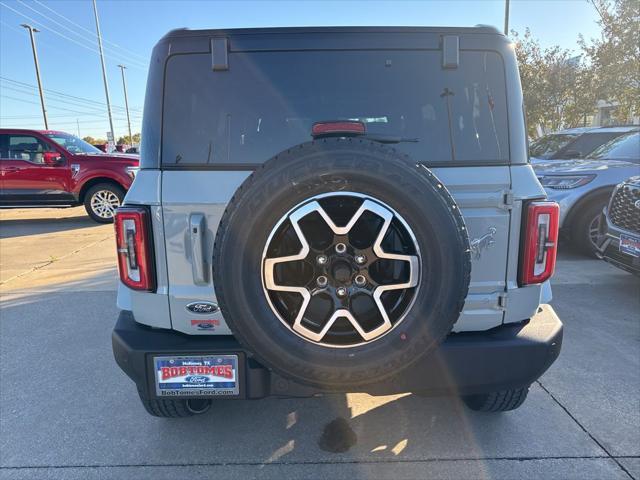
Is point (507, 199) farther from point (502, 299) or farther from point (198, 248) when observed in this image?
point (198, 248)

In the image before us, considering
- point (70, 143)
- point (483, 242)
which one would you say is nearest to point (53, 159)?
point (70, 143)

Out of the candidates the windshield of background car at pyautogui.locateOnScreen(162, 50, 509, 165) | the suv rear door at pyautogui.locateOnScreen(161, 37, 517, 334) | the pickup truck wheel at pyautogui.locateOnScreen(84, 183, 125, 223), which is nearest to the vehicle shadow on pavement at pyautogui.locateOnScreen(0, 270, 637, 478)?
the suv rear door at pyautogui.locateOnScreen(161, 37, 517, 334)

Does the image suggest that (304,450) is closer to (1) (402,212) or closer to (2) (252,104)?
(1) (402,212)

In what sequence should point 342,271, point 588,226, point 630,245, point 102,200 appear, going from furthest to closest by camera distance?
point 102,200 < point 588,226 < point 630,245 < point 342,271

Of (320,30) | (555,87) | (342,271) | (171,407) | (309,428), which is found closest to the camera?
(342,271)

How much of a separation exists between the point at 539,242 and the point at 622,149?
5.70 metres

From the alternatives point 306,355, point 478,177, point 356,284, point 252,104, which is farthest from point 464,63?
point 306,355

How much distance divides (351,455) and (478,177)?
1534 millimetres

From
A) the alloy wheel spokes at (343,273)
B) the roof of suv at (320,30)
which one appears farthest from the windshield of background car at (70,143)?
the alloy wheel spokes at (343,273)

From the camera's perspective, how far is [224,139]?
2.03 meters

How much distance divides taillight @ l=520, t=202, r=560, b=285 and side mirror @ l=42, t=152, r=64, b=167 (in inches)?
374

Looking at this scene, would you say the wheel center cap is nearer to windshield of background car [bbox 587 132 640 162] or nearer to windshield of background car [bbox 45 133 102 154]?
windshield of background car [bbox 587 132 640 162]

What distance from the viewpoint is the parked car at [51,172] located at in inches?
356

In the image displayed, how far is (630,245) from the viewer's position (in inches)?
165
